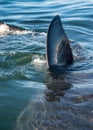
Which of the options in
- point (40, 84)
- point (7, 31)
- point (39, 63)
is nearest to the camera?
point (40, 84)

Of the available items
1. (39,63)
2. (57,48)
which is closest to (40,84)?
(57,48)

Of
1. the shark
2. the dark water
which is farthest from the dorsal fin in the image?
the dark water

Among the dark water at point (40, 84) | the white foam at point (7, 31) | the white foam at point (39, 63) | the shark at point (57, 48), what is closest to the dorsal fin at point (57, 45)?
the shark at point (57, 48)

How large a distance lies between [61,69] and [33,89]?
634 mm

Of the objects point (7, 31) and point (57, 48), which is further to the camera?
point (7, 31)

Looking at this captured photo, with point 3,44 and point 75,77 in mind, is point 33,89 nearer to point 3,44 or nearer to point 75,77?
point 75,77

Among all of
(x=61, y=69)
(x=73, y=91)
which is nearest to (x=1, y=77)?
(x=61, y=69)

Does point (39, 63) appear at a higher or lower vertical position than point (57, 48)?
lower

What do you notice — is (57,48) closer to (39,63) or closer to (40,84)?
(40,84)

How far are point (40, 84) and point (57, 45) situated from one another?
0.72m

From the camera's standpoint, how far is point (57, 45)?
21.7 feet

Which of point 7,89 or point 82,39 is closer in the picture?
point 7,89

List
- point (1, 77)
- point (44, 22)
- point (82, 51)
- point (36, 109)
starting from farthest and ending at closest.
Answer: point (44, 22), point (82, 51), point (1, 77), point (36, 109)

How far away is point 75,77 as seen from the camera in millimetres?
6512
